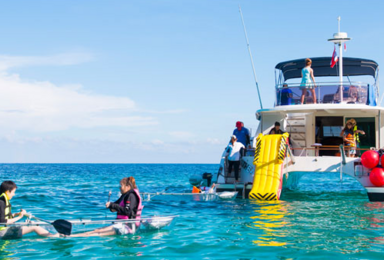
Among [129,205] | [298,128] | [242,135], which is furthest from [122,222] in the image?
[298,128]

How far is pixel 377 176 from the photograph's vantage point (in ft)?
47.2

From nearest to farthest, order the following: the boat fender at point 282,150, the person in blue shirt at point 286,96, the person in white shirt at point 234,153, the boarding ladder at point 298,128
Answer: the boat fender at point 282,150, the person in white shirt at point 234,153, the person in blue shirt at point 286,96, the boarding ladder at point 298,128

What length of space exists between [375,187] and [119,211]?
9.01 metres

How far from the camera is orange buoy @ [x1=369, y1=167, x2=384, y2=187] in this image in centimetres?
1438

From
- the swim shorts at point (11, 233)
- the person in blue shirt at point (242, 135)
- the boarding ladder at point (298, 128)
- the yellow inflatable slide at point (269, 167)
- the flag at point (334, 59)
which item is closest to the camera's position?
the swim shorts at point (11, 233)

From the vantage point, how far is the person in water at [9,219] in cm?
878

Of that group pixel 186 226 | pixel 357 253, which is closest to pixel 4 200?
pixel 186 226

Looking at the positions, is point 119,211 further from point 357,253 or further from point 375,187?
point 375,187

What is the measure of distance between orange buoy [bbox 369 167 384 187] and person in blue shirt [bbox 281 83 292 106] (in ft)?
15.4

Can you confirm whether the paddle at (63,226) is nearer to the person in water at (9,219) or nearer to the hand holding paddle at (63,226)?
the hand holding paddle at (63,226)

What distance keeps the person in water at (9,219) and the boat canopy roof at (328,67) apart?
45.3 feet

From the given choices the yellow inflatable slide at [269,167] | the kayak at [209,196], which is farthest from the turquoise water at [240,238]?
the kayak at [209,196]

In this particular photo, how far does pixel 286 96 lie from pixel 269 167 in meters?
3.94

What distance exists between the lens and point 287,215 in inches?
494
